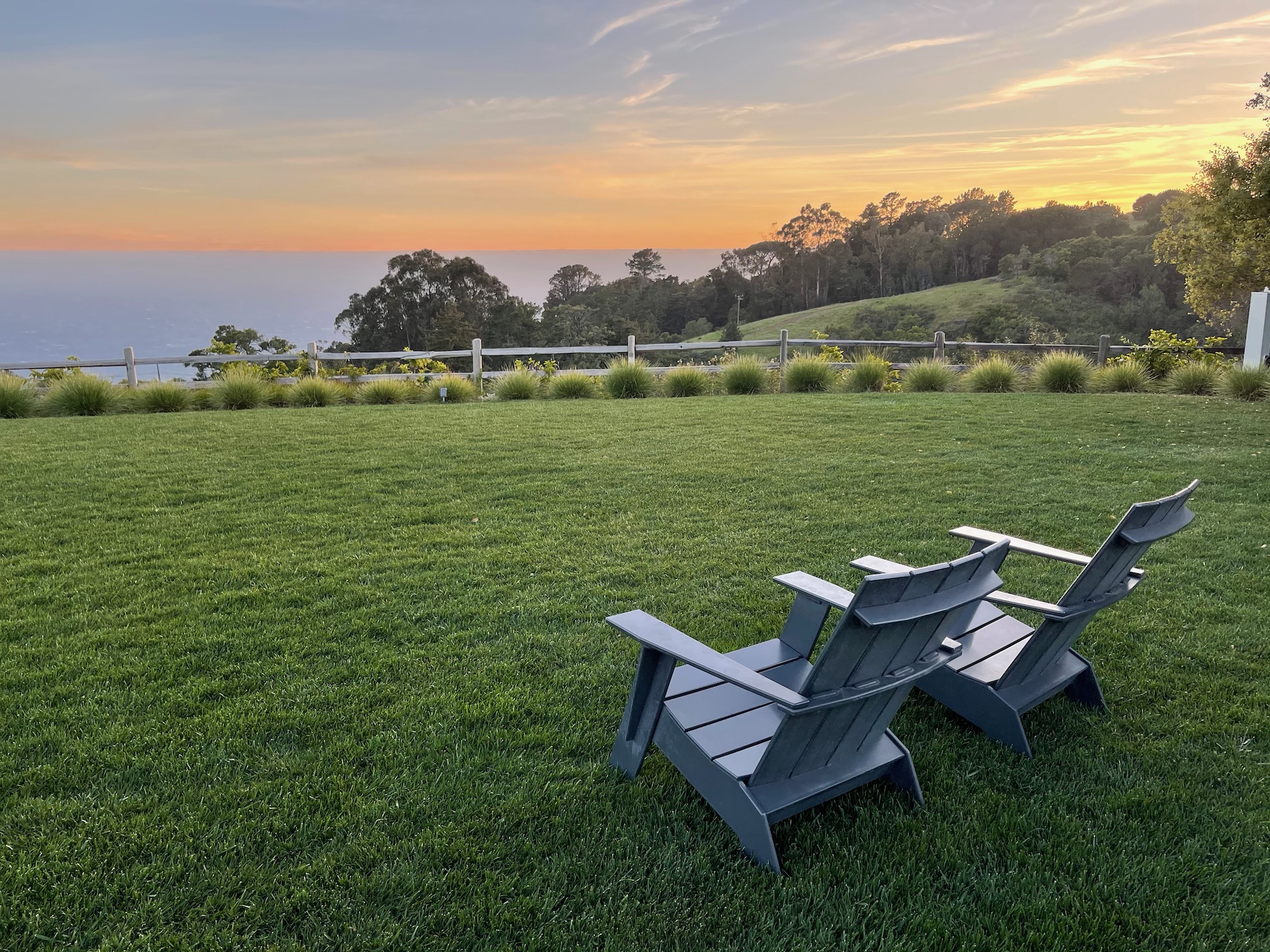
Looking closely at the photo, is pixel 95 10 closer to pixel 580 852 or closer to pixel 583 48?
pixel 583 48

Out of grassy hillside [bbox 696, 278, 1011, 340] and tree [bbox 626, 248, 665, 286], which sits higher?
tree [bbox 626, 248, 665, 286]

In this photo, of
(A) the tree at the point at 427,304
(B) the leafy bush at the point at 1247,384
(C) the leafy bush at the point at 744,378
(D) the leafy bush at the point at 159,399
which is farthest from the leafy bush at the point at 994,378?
(A) the tree at the point at 427,304

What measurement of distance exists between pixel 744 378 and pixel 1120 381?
6953 millimetres

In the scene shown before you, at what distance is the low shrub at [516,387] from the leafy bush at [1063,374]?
9.64m

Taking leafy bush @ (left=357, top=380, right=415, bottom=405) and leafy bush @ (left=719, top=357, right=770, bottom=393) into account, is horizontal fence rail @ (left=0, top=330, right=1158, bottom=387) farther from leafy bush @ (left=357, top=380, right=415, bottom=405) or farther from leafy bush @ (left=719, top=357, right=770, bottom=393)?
leafy bush @ (left=719, top=357, right=770, bottom=393)

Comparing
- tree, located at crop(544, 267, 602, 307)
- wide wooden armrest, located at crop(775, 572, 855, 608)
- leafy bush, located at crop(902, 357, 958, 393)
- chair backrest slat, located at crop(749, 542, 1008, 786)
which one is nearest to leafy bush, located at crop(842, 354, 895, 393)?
leafy bush, located at crop(902, 357, 958, 393)

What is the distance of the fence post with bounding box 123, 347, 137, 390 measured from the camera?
14.3 m

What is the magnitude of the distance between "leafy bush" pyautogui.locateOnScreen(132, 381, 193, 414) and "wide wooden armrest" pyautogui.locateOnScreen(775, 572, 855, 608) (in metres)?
12.9

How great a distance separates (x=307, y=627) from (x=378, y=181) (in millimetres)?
23509

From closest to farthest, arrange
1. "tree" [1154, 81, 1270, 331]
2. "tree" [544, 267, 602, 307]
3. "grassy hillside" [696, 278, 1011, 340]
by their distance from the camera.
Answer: "tree" [1154, 81, 1270, 331], "grassy hillside" [696, 278, 1011, 340], "tree" [544, 267, 602, 307]

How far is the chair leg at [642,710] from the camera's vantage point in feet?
7.66

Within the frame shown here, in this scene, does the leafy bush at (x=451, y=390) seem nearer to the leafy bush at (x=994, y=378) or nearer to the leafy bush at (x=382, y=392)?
the leafy bush at (x=382, y=392)

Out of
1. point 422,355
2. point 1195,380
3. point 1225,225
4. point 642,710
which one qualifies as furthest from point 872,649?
point 1225,225

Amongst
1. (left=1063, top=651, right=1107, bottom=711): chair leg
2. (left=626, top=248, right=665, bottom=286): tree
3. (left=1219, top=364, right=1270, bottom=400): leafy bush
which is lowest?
(left=1063, top=651, right=1107, bottom=711): chair leg
